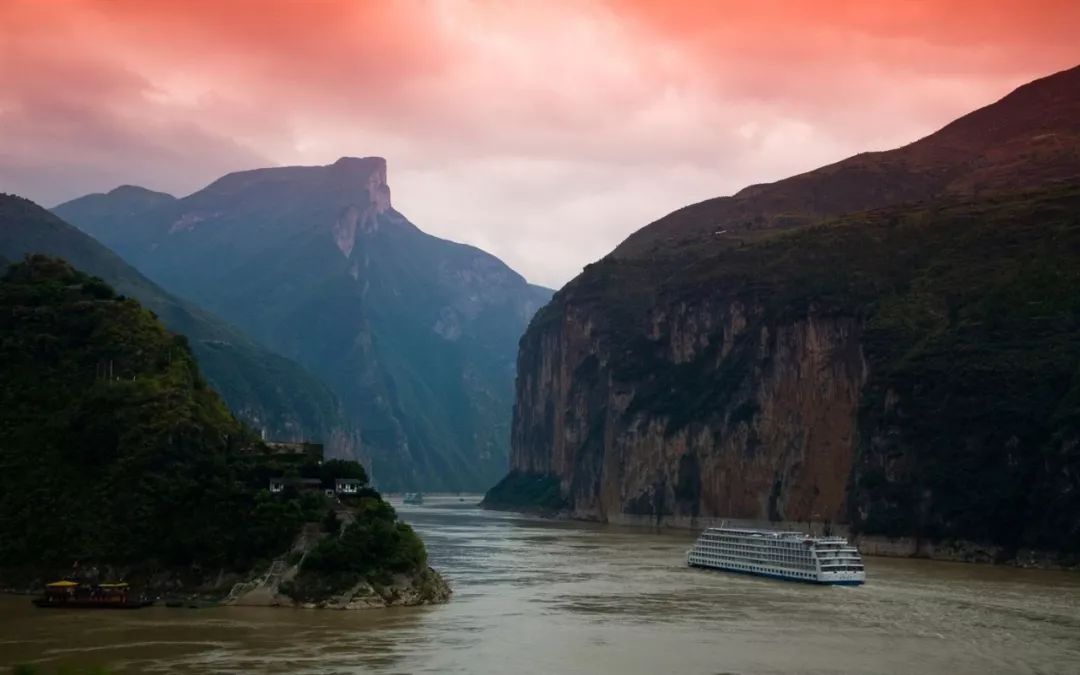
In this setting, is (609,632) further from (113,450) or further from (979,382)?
(979,382)

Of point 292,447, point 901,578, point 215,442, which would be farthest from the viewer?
point 901,578

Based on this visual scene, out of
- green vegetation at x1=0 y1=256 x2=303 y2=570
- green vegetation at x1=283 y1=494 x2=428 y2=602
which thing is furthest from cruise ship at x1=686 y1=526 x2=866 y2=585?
green vegetation at x1=0 y1=256 x2=303 y2=570

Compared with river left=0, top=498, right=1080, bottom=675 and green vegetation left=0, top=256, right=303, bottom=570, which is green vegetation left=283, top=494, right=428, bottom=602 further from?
green vegetation left=0, top=256, right=303, bottom=570

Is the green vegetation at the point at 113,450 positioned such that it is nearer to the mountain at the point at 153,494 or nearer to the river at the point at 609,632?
the mountain at the point at 153,494

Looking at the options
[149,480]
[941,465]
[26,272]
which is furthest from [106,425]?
[941,465]

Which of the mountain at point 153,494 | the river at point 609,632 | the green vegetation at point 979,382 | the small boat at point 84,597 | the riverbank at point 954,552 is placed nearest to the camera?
the river at point 609,632

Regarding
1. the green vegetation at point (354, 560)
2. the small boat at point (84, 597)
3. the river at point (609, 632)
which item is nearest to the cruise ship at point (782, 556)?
the river at point (609, 632)

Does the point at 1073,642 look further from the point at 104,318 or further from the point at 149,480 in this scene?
the point at 104,318
